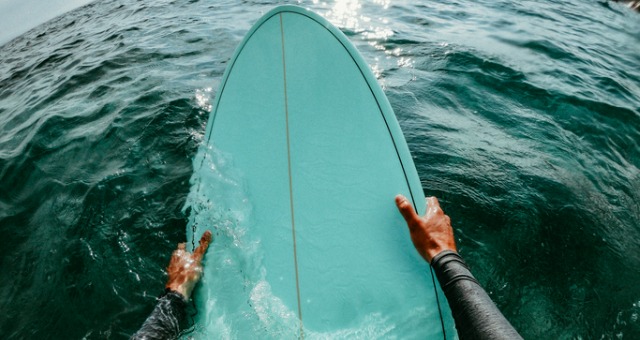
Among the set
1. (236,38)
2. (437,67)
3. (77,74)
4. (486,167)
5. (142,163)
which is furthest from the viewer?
(236,38)

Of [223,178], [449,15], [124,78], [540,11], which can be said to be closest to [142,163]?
[223,178]

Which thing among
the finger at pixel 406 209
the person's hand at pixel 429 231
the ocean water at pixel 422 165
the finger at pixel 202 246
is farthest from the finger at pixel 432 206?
the finger at pixel 202 246

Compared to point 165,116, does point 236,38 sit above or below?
above

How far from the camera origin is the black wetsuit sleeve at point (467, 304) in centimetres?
158

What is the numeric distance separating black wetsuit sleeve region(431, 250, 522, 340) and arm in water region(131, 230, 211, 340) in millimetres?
1580

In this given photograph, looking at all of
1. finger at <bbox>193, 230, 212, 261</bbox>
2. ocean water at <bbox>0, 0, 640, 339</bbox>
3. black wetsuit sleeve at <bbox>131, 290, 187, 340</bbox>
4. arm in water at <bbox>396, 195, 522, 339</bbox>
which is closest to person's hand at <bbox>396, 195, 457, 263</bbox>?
arm in water at <bbox>396, 195, 522, 339</bbox>

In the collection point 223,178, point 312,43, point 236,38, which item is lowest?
point 223,178

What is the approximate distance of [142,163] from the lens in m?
3.65

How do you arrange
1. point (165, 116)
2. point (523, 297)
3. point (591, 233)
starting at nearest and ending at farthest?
point (523, 297) → point (591, 233) → point (165, 116)

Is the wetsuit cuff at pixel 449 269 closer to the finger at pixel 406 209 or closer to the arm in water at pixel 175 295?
the finger at pixel 406 209

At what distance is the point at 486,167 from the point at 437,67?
8.06ft

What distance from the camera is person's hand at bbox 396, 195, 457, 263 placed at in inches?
80.7

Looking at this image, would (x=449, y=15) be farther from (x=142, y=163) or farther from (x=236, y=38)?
(x=142, y=163)

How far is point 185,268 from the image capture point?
2.46m
